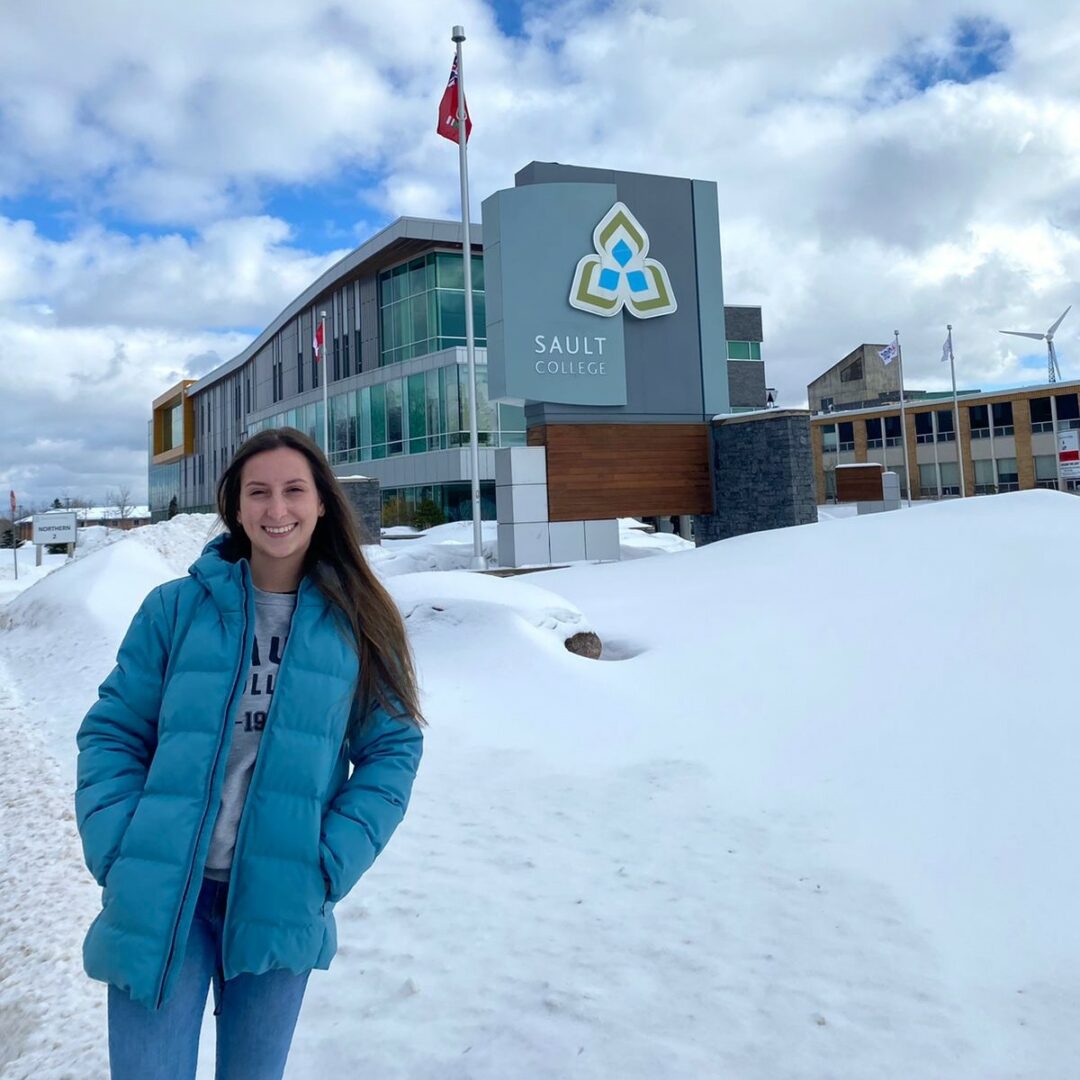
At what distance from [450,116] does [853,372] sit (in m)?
58.1

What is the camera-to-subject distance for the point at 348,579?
7.63 ft

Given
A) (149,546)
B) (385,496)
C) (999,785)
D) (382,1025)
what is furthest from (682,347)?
(385,496)

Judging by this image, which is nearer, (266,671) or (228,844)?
(228,844)

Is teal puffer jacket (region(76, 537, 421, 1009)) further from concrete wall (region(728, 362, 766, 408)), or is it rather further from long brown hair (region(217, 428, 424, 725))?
concrete wall (region(728, 362, 766, 408))

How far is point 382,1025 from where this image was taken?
328 cm

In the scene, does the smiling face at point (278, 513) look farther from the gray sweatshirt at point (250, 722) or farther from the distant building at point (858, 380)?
the distant building at point (858, 380)

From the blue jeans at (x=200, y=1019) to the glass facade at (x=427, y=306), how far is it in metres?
34.4

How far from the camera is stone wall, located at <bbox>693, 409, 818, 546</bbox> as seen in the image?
18.7 m

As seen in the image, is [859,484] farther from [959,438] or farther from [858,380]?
[858,380]

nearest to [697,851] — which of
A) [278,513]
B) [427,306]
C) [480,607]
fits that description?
[278,513]

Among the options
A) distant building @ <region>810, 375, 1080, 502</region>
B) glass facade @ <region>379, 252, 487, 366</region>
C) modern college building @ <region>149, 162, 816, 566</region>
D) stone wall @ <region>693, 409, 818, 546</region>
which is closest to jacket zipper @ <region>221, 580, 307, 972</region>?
modern college building @ <region>149, 162, 816, 566</region>

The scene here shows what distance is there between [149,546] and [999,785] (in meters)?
16.6

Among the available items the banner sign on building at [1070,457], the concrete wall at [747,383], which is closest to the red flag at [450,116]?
the banner sign on building at [1070,457]

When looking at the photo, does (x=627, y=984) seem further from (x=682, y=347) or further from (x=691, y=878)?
(x=682, y=347)
